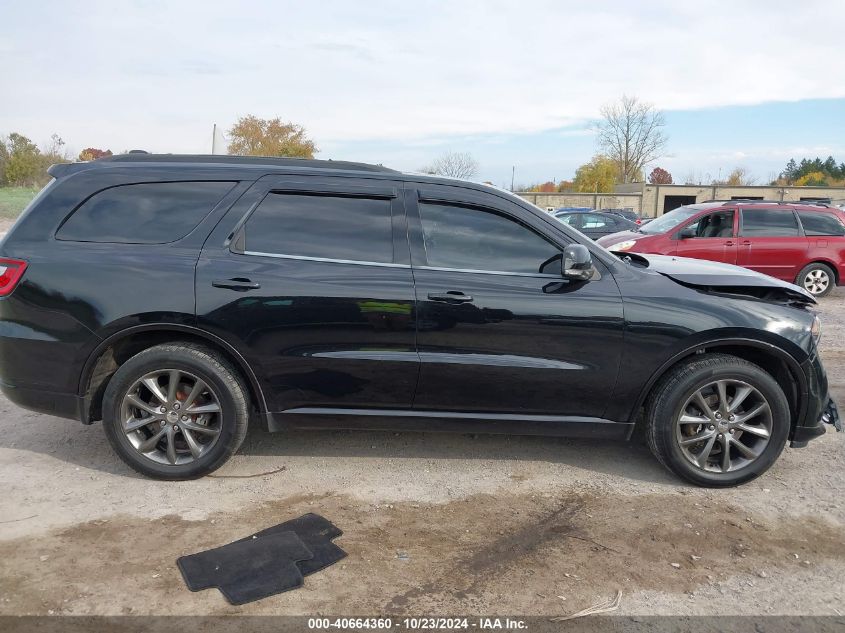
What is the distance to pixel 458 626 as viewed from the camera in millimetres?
2725

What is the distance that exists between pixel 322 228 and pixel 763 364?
2.93 m

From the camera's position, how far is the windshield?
11890 mm

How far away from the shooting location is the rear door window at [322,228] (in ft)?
12.9

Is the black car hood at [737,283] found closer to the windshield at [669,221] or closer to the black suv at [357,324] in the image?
the black suv at [357,324]

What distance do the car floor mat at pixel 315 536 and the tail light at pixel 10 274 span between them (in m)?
2.05

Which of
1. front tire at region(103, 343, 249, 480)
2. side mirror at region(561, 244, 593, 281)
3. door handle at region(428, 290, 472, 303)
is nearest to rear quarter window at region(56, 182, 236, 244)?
front tire at region(103, 343, 249, 480)

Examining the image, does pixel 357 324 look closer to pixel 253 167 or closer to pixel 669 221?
pixel 253 167

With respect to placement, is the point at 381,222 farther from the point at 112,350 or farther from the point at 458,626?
the point at 458,626

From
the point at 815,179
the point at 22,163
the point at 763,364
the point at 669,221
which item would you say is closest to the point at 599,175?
the point at 815,179

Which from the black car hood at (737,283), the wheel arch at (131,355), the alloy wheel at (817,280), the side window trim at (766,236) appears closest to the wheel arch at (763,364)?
the black car hood at (737,283)

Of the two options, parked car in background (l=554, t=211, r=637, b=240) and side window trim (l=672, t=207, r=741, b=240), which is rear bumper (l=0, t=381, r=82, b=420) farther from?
parked car in background (l=554, t=211, r=637, b=240)

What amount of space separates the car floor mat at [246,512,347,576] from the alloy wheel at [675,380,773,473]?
2149 mm

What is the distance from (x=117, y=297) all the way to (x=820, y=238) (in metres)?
11.8

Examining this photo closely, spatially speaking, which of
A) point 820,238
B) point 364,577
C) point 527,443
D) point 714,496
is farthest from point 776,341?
point 820,238
